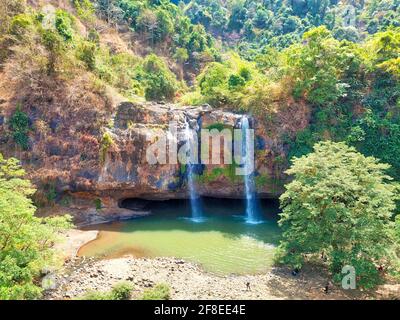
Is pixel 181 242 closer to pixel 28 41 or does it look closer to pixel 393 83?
pixel 28 41

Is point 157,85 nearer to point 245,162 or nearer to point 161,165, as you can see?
point 161,165

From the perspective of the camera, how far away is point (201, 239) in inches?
749

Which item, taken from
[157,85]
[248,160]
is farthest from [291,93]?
[157,85]

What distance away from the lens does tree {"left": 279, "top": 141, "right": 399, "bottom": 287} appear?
13242mm

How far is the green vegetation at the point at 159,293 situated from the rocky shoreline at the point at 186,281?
1.70 ft

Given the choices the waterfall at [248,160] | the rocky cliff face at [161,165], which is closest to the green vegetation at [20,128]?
the rocky cliff face at [161,165]

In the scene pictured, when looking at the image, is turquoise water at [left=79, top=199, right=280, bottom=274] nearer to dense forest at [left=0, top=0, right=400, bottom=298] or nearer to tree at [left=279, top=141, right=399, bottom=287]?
dense forest at [left=0, top=0, right=400, bottom=298]

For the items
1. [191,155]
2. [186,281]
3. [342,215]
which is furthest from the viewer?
[191,155]

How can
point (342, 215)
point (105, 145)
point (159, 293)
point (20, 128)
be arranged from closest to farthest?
point (159, 293), point (342, 215), point (20, 128), point (105, 145)

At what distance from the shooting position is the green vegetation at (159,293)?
11.8 metres

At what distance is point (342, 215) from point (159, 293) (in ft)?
25.6

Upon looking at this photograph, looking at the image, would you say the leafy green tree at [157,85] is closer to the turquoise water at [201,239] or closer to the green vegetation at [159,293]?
the turquoise water at [201,239]
